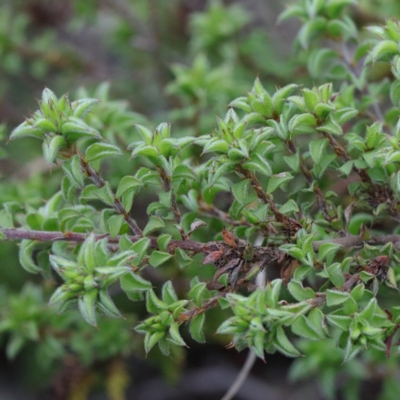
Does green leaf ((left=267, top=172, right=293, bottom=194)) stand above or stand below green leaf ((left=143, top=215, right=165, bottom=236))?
below

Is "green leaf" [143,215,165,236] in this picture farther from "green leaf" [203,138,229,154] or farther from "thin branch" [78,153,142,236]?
"green leaf" [203,138,229,154]

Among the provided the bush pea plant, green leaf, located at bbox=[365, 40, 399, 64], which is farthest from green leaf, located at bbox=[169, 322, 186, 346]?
green leaf, located at bbox=[365, 40, 399, 64]

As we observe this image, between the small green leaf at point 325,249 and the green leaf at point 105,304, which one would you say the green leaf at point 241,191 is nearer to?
the small green leaf at point 325,249

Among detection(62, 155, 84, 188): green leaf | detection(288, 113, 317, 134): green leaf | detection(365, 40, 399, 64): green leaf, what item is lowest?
detection(288, 113, 317, 134): green leaf

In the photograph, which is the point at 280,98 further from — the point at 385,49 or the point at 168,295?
the point at 168,295

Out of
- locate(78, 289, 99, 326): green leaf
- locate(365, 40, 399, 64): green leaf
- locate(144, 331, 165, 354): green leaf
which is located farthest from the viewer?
locate(365, 40, 399, 64): green leaf

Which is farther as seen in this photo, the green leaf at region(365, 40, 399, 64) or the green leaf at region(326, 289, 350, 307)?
the green leaf at region(365, 40, 399, 64)
